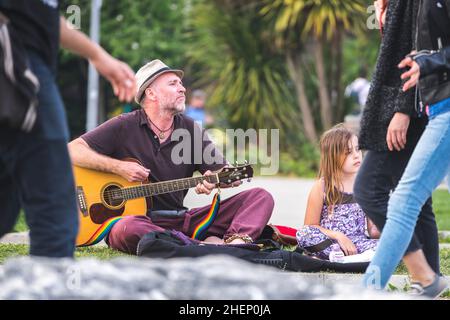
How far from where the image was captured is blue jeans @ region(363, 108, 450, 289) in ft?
13.2

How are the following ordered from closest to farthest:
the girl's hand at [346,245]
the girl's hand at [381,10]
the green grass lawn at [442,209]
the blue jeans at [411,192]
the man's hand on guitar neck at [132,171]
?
1. the blue jeans at [411,192]
2. the girl's hand at [381,10]
3. the girl's hand at [346,245]
4. the man's hand on guitar neck at [132,171]
5. the green grass lawn at [442,209]

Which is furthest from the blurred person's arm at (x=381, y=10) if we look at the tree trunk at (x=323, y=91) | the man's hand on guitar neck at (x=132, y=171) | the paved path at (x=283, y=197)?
the tree trunk at (x=323, y=91)

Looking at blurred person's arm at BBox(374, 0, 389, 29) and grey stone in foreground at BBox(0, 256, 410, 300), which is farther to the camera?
blurred person's arm at BBox(374, 0, 389, 29)

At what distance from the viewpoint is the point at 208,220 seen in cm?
625

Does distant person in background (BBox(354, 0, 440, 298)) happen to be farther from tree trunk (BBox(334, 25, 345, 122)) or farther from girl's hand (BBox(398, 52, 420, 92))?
tree trunk (BBox(334, 25, 345, 122))

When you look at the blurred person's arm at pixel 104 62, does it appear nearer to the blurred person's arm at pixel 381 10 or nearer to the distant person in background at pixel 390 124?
the distant person in background at pixel 390 124

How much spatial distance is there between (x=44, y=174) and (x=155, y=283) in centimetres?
54

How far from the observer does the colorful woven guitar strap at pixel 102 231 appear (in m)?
6.20

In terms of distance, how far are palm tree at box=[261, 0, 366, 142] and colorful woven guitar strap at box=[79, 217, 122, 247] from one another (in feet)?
38.9

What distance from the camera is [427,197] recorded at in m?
4.15

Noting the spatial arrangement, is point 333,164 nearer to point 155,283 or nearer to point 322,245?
point 322,245

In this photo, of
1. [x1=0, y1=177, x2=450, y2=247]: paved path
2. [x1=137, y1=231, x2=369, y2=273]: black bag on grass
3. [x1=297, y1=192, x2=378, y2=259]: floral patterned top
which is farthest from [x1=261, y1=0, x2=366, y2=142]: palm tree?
[x1=137, y1=231, x2=369, y2=273]: black bag on grass

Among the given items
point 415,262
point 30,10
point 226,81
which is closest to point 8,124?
point 30,10

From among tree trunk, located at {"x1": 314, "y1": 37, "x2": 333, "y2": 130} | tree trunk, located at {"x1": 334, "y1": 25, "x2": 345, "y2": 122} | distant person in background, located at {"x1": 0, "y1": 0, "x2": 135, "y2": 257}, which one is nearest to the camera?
distant person in background, located at {"x1": 0, "y1": 0, "x2": 135, "y2": 257}
